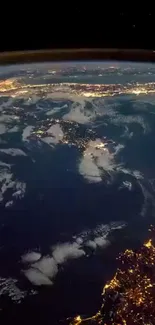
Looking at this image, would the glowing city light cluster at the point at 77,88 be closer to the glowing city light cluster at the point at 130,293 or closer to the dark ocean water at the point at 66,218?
the dark ocean water at the point at 66,218

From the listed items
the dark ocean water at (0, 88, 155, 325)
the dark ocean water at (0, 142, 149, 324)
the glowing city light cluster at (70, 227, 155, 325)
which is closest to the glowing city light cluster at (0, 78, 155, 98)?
the dark ocean water at (0, 88, 155, 325)

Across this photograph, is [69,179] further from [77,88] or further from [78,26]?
[78,26]

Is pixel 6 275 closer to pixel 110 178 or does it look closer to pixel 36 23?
pixel 110 178

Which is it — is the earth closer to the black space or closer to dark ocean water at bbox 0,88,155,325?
dark ocean water at bbox 0,88,155,325

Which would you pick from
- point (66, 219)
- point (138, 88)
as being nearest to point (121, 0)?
point (138, 88)

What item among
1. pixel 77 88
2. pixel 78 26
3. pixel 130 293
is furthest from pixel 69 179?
pixel 78 26
